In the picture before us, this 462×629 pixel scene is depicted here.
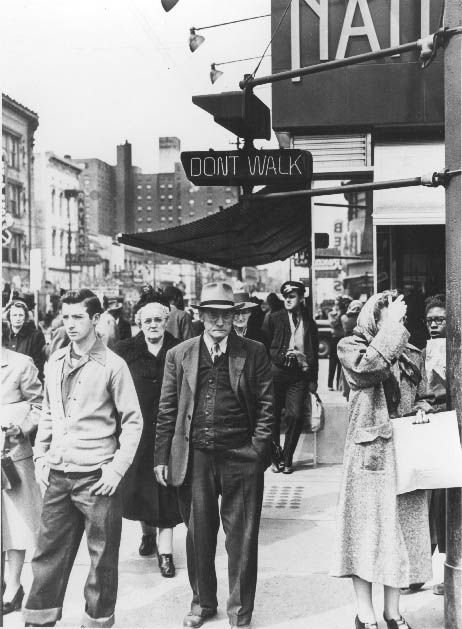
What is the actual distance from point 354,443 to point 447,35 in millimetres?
2220

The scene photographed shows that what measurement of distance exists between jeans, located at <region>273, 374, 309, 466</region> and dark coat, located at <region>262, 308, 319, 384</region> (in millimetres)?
137

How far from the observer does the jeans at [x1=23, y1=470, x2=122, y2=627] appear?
4004mm

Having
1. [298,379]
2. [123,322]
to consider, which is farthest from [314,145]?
[123,322]

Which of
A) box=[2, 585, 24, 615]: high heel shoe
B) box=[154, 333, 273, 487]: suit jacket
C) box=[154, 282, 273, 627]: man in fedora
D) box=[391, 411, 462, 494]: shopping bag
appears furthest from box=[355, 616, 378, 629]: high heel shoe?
box=[2, 585, 24, 615]: high heel shoe

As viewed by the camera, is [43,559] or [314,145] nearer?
[43,559]

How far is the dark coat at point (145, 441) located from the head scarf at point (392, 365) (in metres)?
1.83

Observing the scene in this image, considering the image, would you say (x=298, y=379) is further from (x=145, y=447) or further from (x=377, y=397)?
(x=377, y=397)

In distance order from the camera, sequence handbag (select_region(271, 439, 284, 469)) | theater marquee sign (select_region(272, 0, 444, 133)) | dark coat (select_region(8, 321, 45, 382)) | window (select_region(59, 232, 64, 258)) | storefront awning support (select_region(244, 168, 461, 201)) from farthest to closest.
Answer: window (select_region(59, 232, 64, 258)) < theater marquee sign (select_region(272, 0, 444, 133)) < dark coat (select_region(8, 321, 45, 382)) < handbag (select_region(271, 439, 284, 469)) < storefront awning support (select_region(244, 168, 461, 201))

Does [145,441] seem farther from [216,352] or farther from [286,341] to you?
[286,341]

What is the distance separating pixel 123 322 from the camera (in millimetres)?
11203

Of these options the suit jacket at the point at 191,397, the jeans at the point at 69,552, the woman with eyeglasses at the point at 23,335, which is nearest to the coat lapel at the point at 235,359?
the suit jacket at the point at 191,397

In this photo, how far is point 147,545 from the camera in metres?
5.68

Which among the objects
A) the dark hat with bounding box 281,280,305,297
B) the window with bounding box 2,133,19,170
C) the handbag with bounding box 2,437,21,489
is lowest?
the handbag with bounding box 2,437,21,489

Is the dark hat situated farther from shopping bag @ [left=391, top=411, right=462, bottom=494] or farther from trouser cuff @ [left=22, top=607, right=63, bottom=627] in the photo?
trouser cuff @ [left=22, top=607, right=63, bottom=627]
